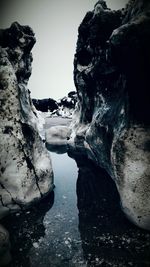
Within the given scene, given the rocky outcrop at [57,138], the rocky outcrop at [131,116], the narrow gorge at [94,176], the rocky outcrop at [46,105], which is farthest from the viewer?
the rocky outcrop at [46,105]

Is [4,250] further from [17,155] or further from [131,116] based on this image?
[131,116]

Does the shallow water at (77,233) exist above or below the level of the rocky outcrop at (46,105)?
below

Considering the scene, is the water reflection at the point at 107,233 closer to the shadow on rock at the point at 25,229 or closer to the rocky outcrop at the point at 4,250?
the shadow on rock at the point at 25,229

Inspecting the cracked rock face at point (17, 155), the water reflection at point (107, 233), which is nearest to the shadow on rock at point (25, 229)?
the cracked rock face at point (17, 155)

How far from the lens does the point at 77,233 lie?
3838 millimetres

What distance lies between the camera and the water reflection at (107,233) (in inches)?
125

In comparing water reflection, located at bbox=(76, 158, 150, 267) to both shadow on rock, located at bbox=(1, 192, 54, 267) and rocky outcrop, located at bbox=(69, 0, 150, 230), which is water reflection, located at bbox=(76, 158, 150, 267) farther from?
shadow on rock, located at bbox=(1, 192, 54, 267)

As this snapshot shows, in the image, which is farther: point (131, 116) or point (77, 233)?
point (131, 116)

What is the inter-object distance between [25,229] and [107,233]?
1.39m

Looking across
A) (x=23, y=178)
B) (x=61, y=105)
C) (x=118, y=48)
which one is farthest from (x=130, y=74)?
(x=61, y=105)

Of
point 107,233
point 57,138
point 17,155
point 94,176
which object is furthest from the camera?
point 57,138

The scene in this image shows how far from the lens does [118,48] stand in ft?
12.9

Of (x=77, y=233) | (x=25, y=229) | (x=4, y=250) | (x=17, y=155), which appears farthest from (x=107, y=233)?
(x=17, y=155)

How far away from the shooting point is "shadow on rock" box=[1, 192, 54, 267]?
328 cm
